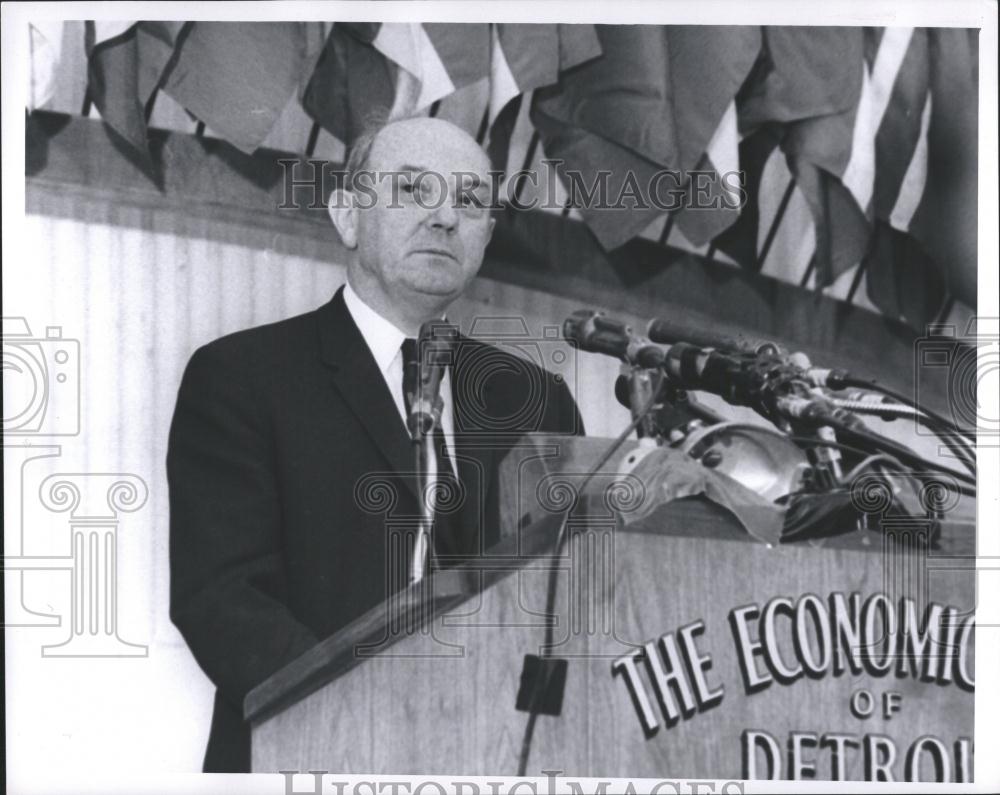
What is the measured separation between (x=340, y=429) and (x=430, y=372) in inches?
11.4

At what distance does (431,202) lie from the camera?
11.4 feet

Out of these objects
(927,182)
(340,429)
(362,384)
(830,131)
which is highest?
(830,131)

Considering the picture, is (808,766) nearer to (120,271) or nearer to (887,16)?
(887,16)

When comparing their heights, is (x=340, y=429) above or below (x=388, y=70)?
below

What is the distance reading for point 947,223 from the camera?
3547 mm

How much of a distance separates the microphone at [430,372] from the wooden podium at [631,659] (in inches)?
10.0

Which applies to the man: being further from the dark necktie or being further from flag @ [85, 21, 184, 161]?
flag @ [85, 21, 184, 161]

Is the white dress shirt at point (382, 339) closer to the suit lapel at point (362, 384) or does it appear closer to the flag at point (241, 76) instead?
the suit lapel at point (362, 384)

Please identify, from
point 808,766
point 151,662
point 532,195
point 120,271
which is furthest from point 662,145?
point 151,662

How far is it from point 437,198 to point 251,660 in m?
1.34
